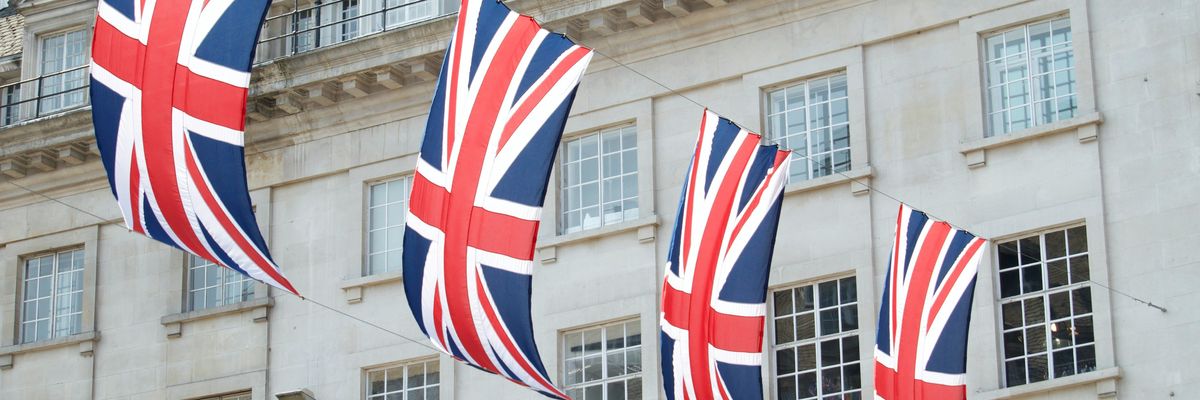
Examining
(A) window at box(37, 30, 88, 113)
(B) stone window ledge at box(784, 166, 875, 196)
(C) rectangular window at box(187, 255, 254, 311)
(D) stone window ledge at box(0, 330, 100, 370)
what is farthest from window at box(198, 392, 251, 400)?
(B) stone window ledge at box(784, 166, 875, 196)

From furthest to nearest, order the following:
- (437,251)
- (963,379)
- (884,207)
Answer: (884,207) → (963,379) → (437,251)

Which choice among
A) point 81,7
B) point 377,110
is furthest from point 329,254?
A: point 81,7

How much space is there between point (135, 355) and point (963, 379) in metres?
15.2

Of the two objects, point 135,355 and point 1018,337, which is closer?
point 1018,337

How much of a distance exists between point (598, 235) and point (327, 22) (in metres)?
6.53

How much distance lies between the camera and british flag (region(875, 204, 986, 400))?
27203mm

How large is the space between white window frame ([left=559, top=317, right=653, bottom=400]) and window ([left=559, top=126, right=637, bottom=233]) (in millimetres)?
1415

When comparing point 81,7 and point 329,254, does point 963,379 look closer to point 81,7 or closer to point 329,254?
point 329,254

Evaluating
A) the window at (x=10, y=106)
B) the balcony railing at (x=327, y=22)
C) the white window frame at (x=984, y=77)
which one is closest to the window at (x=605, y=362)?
the white window frame at (x=984, y=77)

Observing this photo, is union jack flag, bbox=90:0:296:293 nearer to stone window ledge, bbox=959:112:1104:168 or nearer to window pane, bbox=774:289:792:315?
window pane, bbox=774:289:792:315

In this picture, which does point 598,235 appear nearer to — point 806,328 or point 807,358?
point 806,328

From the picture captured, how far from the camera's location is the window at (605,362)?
3362 cm

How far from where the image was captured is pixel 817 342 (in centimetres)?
3212

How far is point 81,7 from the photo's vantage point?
40281 mm
